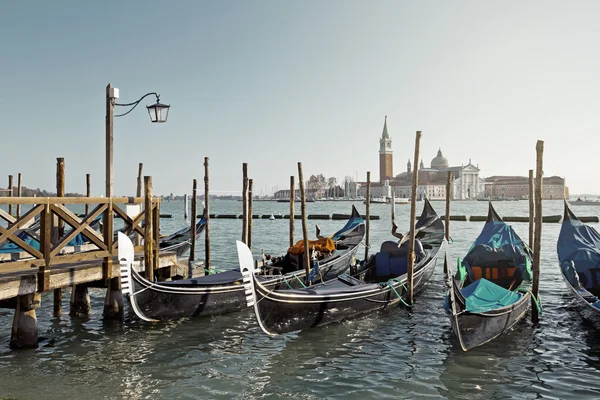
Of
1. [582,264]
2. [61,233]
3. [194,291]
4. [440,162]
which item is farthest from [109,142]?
[440,162]

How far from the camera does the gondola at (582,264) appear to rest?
739 cm

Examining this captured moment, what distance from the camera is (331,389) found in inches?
204

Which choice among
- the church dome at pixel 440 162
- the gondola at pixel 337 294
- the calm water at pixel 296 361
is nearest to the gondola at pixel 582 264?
the calm water at pixel 296 361

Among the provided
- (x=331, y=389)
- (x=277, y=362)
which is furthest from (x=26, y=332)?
(x=331, y=389)

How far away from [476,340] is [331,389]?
7.30ft

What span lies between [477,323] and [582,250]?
411 centimetres

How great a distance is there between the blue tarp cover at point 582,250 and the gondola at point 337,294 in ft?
8.54

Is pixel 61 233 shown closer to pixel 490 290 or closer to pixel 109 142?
pixel 109 142

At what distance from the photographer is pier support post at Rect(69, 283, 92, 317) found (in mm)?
7961

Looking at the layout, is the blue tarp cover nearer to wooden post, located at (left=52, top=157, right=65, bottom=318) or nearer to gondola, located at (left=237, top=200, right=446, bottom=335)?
gondola, located at (left=237, top=200, right=446, bottom=335)

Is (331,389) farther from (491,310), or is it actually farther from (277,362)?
(491,310)

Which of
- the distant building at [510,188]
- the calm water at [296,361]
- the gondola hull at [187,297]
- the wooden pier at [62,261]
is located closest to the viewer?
the calm water at [296,361]

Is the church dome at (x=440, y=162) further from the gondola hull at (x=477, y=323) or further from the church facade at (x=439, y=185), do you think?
the gondola hull at (x=477, y=323)

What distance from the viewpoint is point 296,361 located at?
6.03 metres
